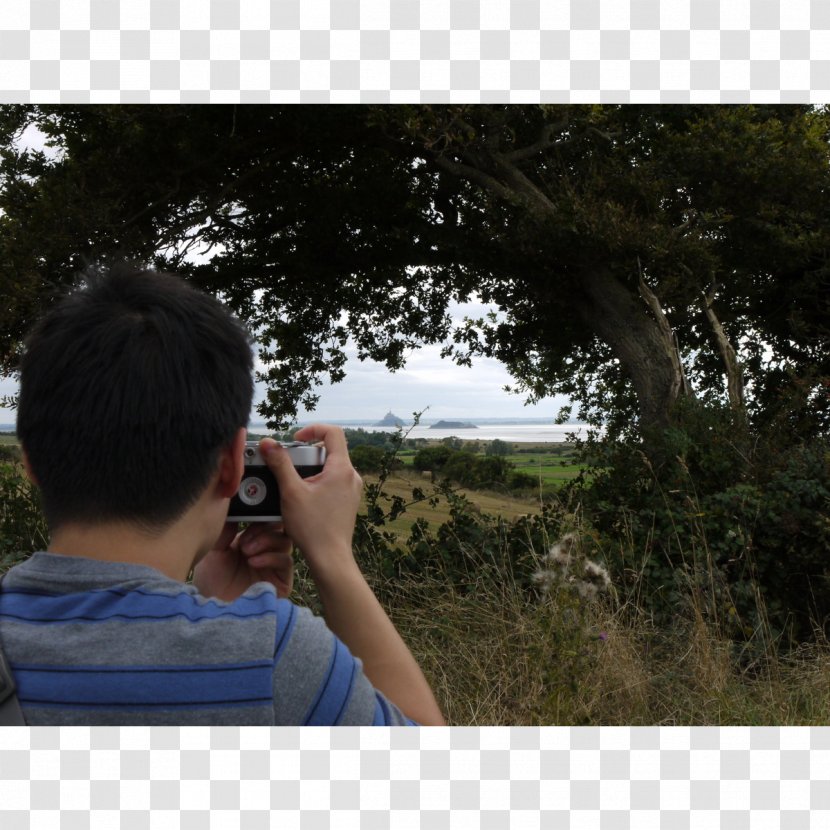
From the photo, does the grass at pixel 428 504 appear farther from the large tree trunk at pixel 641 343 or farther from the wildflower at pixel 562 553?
the large tree trunk at pixel 641 343

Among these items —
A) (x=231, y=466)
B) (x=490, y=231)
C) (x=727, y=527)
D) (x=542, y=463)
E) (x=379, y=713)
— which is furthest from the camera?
(x=490, y=231)

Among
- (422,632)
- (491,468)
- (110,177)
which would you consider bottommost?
(422,632)

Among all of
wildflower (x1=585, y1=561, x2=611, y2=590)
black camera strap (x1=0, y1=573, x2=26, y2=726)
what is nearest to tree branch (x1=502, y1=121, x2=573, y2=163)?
wildflower (x1=585, y1=561, x2=611, y2=590)

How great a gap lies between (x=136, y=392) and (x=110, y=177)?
19.8ft

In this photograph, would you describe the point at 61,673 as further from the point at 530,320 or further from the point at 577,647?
the point at 530,320

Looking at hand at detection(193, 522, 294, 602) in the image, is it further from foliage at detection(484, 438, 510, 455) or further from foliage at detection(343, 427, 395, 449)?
foliage at detection(484, 438, 510, 455)

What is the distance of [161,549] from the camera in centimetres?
108

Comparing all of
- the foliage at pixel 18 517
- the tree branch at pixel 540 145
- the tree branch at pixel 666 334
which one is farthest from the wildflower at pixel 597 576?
the tree branch at pixel 540 145

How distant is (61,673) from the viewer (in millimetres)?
943

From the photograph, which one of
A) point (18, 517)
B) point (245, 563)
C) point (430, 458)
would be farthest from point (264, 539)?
point (18, 517)

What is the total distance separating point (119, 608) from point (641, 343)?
6574 millimetres

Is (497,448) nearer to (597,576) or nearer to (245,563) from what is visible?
(597,576)

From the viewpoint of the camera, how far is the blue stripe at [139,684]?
94cm

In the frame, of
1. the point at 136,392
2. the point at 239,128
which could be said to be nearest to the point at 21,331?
the point at 239,128
